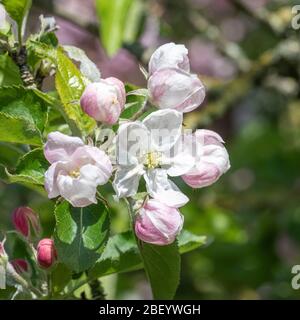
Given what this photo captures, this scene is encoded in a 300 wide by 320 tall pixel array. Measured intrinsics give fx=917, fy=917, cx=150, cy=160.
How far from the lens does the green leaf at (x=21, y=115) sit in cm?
160

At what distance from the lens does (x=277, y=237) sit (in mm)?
3742

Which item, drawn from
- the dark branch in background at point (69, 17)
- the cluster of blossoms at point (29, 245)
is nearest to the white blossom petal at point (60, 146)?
the cluster of blossoms at point (29, 245)

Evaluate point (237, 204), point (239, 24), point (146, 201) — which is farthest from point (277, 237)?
point (146, 201)

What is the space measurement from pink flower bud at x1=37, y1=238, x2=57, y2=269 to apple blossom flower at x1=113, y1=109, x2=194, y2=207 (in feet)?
0.67

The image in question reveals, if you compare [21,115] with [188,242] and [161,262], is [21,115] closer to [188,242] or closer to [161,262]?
[161,262]

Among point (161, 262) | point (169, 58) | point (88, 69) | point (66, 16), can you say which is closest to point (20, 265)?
point (161, 262)

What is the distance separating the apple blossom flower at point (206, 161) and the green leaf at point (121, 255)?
0.29 meters

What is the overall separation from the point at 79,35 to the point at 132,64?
0.31 meters

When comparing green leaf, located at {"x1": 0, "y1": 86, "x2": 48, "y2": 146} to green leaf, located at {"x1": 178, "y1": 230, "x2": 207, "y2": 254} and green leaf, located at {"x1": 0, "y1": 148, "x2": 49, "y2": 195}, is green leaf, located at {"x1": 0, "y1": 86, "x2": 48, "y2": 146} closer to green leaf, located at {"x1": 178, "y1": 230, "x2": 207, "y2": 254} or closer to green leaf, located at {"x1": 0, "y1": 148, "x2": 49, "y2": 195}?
green leaf, located at {"x1": 0, "y1": 148, "x2": 49, "y2": 195}

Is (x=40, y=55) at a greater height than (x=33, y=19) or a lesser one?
lesser

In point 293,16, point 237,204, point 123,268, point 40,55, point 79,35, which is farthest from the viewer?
point 79,35

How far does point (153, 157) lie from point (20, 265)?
0.37 metres
